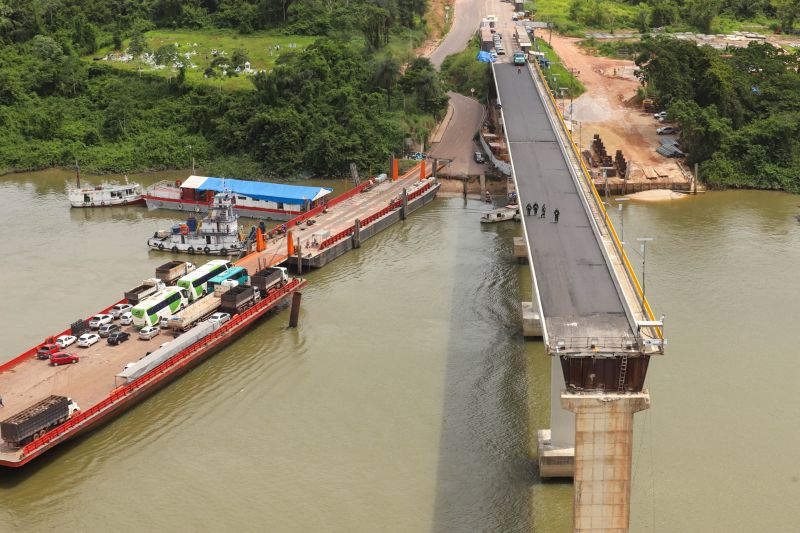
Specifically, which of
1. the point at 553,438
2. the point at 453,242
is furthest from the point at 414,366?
the point at 453,242

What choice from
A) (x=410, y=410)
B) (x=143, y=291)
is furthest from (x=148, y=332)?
(x=410, y=410)

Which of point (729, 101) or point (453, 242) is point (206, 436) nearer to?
point (453, 242)

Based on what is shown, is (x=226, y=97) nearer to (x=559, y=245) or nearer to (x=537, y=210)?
(x=537, y=210)

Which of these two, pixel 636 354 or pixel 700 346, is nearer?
pixel 636 354

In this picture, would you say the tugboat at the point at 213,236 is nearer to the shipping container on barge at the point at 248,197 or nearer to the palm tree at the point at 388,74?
the shipping container on barge at the point at 248,197

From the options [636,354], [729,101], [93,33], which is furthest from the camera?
[93,33]

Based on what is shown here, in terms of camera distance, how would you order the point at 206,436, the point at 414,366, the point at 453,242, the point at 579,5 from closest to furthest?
the point at 206,436
the point at 414,366
the point at 453,242
the point at 579,5
